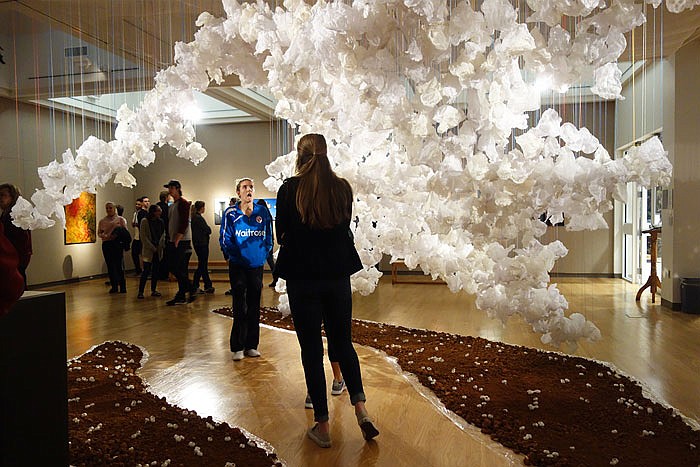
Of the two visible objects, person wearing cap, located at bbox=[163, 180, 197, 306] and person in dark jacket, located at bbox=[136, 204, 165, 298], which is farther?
person in dark jacket, located at bbox=[136, 204, 165, 298]

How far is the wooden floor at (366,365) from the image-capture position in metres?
2.96

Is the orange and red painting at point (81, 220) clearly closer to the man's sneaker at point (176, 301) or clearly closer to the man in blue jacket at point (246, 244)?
the man's sneaker at point (176, 301)

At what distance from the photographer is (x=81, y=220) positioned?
11.6 m

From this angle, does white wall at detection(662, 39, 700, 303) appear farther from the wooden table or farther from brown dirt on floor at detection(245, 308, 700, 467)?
brown dirt on floor at detection(245, 308, 700, 467)

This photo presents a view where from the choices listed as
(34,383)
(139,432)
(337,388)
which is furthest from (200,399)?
(34,383)

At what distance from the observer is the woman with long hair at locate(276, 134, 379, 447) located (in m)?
2.88

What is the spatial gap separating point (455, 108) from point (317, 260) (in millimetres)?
1152

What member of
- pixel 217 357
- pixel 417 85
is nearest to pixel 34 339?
pixel 417 85

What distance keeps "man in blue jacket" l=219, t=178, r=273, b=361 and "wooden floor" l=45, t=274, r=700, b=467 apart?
1.70ft

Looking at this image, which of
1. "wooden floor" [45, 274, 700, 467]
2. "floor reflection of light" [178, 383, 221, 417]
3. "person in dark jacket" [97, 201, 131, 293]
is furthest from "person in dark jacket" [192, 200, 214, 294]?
"floor reflection of light" [178, 383, 221, 417]

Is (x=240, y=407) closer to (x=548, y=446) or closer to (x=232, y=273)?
(x=232, y=273)

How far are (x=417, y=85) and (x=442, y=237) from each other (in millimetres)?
1446

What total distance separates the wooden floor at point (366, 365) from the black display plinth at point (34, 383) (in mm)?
1022

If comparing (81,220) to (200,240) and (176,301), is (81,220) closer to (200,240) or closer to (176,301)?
(200,240)
